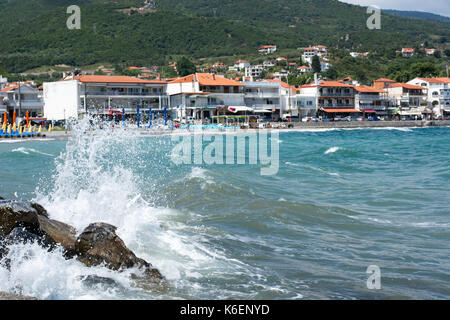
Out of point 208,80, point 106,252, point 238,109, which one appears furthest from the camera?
point 208,80

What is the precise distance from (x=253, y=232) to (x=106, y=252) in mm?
4601

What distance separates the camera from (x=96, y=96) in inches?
2798

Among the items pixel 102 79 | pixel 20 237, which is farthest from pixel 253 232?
pixel 102 79

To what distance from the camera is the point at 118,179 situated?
A: 1708 cm

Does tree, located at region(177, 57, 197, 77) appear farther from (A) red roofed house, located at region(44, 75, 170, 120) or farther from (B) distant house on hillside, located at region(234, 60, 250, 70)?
(A) red roofed house, located at region(44, 75, 170, 120)

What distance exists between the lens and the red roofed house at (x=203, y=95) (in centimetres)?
7694

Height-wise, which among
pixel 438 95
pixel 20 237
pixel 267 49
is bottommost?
pixel 20 237

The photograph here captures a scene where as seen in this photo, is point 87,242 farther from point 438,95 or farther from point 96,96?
point 438,95

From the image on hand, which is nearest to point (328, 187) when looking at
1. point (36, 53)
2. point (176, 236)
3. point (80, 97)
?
point (176, 236)

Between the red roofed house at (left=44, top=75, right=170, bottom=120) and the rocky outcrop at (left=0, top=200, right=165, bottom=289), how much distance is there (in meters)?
58.7

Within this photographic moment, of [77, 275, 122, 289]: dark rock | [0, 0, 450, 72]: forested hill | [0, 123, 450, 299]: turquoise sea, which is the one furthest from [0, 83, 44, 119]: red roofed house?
[77, 275, 122, 289]: dark rock

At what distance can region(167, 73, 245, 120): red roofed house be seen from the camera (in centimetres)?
7694
